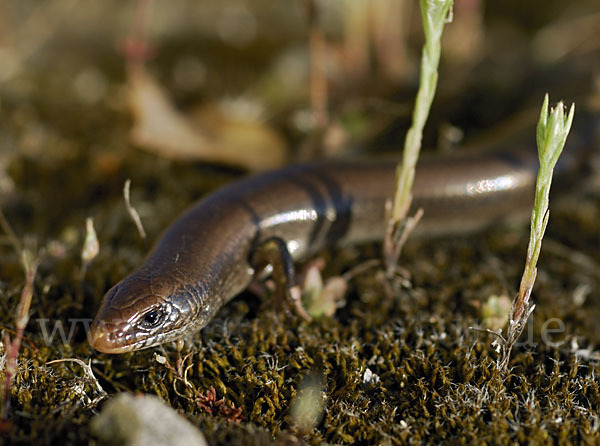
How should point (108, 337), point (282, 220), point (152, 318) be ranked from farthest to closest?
point (282, 220), point (152, 318), point (108, 337)

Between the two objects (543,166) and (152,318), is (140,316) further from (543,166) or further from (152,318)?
(543,166)

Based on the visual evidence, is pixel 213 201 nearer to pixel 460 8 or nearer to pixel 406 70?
pixel 406 70

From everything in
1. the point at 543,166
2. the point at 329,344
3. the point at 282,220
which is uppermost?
the point at 543,166

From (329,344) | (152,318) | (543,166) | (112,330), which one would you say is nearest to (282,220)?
(329,344)

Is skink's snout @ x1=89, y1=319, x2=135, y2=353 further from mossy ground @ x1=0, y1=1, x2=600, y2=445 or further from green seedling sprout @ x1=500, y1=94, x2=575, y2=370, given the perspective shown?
green seedling sprout @ x1=500, y1=94, x2=575, y2=370

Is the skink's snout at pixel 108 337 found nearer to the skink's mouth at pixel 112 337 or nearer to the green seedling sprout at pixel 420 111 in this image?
the skink's mouth at pixel 112 337

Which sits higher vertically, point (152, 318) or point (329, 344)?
point (152, 318)
